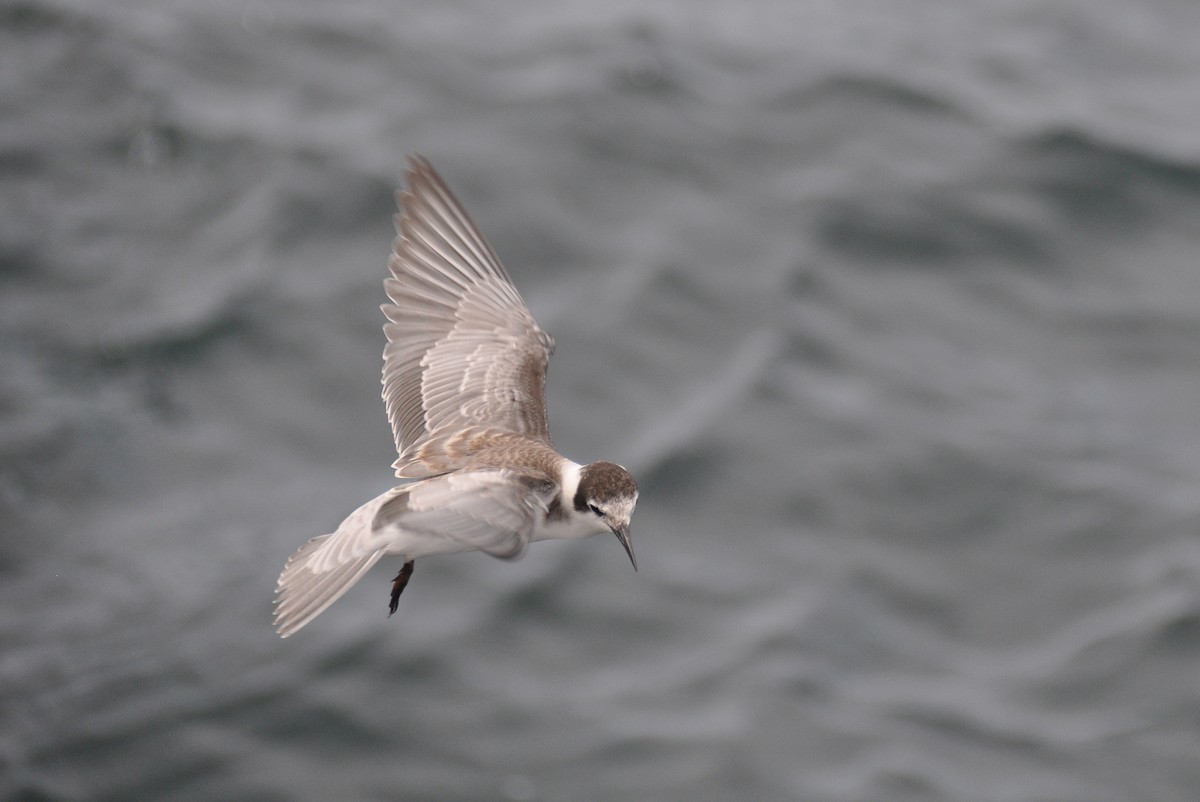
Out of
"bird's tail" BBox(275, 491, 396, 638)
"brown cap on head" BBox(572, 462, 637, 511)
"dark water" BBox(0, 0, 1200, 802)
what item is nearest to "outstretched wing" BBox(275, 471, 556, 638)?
"bird's tail" BBox(275, 491, 396, 638)

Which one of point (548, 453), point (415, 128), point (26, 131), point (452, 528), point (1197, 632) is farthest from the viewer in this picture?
point (415, 128)

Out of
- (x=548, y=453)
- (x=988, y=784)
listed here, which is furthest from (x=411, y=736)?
(x=548, y=453)

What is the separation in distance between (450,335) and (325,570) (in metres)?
2.16

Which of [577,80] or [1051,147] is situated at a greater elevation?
[1051,147]

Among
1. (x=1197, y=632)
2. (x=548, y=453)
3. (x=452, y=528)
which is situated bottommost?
(x=452, y=528)

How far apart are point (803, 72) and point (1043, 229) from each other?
3556 mm

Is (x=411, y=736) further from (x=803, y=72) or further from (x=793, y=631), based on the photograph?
(x=803, y=72)

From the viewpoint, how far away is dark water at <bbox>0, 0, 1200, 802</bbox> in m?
13.0

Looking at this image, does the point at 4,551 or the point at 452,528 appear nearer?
the point at 452,528

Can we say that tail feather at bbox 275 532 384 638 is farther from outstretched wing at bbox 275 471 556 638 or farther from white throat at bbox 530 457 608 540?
white throat at bbox 530 457 608 540

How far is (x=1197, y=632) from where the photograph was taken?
13641mm

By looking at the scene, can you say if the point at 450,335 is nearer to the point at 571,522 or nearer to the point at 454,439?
the point at 454,439

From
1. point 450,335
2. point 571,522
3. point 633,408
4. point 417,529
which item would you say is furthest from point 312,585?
point 633,408

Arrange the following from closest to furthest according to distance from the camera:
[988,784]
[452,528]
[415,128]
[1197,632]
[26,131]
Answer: [452,528]
[988,784]
[1197,632]
[26,131]
[415,128]
